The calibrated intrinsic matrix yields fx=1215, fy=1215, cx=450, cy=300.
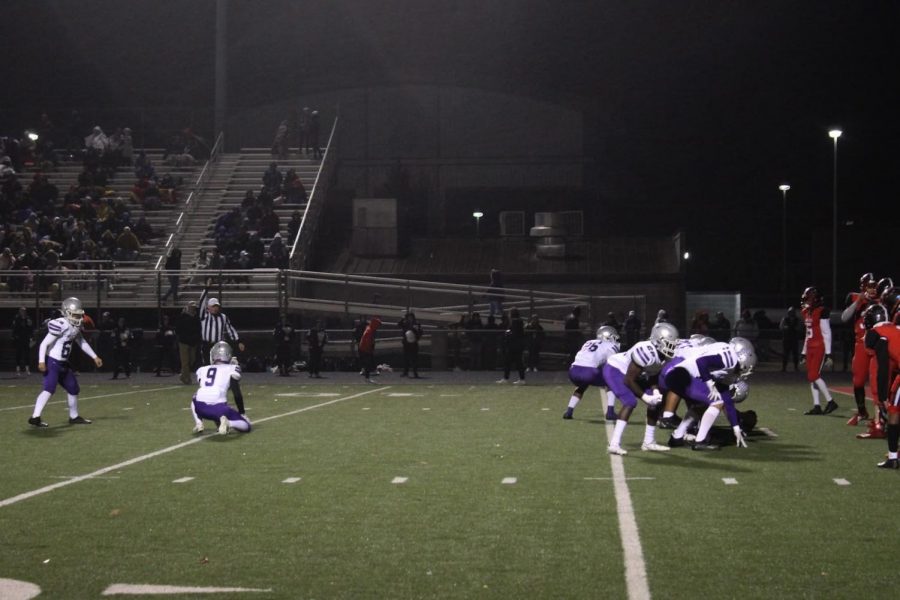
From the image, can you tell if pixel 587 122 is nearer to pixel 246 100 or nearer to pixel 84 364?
pixel 246 100

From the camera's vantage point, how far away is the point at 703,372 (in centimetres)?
1252

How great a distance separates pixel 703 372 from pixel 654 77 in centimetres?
3230

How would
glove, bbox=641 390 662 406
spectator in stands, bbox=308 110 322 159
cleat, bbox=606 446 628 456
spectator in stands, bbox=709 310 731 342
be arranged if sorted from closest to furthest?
1. cleat, bbox=606 446 628 456
2. glove, bbox=641 390 662 406
3. spectator in stands, bbox=709 310 731 342
4. spectator in stands, bbox=308 110 322 159

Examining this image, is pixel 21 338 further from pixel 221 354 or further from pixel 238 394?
pixel 221 354

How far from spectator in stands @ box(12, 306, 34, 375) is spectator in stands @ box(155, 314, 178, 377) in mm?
2937

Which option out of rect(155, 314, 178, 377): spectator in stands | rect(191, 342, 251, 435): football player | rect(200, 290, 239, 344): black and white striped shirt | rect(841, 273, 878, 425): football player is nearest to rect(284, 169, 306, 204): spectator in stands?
rect(155, 314, 178, 377): spectator in stands

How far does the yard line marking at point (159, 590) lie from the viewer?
257 inches

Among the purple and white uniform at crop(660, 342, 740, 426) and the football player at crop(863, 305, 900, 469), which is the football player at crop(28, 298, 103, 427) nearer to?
the purple and white uniform at crop(660, 342, 740, 426)

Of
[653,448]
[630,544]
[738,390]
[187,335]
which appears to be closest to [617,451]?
[653,448]

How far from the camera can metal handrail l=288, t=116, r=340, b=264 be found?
3487cm

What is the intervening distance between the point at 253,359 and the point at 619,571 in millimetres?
22521

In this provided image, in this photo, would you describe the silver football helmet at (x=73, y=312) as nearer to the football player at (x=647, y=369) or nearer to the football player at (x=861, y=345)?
the football player at (x=647, y=369)

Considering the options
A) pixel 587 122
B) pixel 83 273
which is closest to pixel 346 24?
pixel 587 122

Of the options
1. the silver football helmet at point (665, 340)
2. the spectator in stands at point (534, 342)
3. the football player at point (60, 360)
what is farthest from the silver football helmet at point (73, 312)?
the spectator in stands at point (534, 342)
